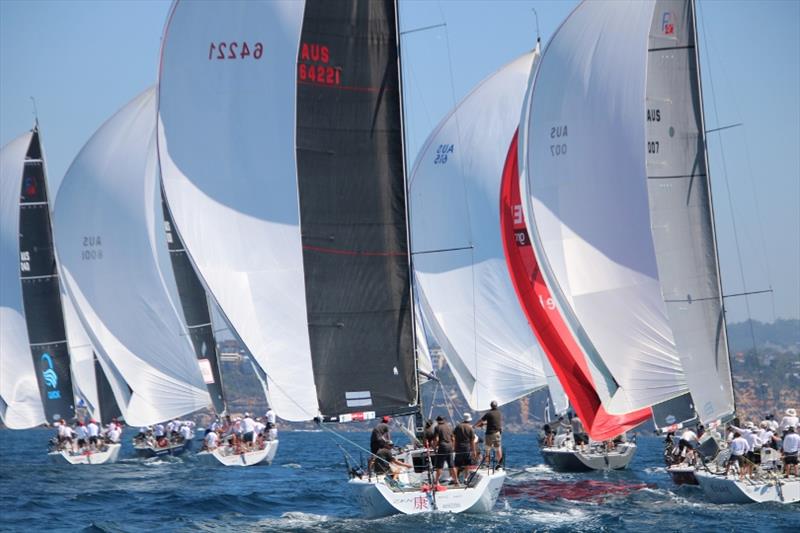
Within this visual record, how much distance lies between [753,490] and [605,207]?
24.0 ft

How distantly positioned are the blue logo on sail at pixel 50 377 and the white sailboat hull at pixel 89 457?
5026 mm

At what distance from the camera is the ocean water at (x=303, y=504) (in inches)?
867

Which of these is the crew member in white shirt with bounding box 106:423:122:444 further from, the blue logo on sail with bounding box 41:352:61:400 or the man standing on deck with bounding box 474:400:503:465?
the man standing on deck with bounding box 474:400:503:465

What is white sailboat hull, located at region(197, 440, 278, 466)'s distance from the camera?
38.5m

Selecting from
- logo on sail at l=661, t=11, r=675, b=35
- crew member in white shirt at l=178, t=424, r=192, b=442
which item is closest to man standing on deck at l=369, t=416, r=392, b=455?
logo on sail at l=661, t=11, r=675, b=35

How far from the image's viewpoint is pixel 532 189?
97.5ft

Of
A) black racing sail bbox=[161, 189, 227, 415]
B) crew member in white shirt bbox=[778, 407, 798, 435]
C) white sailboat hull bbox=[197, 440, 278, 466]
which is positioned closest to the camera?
crew member in white shirt bbox=[778, 407, 798, 435]

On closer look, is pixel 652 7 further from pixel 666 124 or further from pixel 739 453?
pixel 739 453

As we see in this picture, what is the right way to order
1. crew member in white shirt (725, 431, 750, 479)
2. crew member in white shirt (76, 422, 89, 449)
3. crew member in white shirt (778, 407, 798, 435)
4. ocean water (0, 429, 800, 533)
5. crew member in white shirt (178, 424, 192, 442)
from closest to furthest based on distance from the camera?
1. ocean water (0, 429, 800, 533)
2. crew member in white shirt (725, 431, 750, 479)
3. crew member in white shirt (778, 407, 798, 435)
4. crew member in white shirt (76, 422, 89, 449)
5. crew member in white shirt (178, 424, 192, 442)

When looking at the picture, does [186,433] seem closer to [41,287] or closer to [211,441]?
[211,441]

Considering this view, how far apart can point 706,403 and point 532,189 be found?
19.6 feet

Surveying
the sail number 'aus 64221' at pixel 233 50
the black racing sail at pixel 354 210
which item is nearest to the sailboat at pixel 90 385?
the black racing sail at pixel 354 210

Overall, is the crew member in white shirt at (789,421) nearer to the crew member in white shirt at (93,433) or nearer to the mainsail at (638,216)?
the mainsail at (638,216)

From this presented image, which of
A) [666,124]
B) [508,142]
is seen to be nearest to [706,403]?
[666,124]
